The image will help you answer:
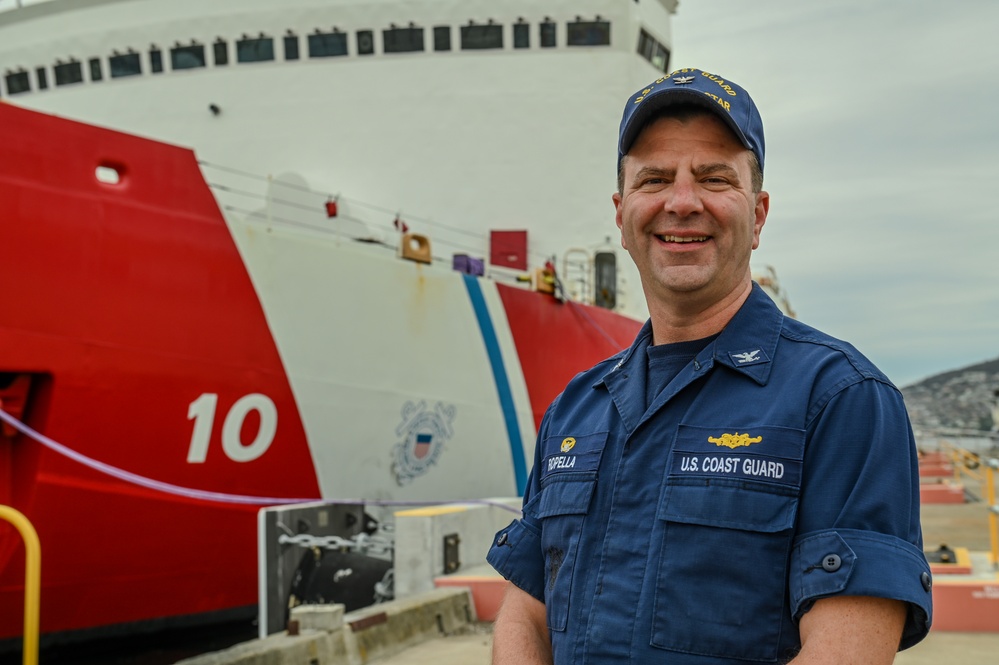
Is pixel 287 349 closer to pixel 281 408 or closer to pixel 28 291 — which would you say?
pixel 281 408

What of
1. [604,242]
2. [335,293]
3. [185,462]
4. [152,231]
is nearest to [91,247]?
[152,231]

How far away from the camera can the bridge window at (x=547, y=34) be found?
1137cm

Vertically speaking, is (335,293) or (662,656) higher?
(335,293)

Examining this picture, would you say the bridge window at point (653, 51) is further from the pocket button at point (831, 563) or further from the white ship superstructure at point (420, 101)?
the pocket button at point (831, 563)

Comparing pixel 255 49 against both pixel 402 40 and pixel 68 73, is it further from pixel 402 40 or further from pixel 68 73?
pixel 68 73

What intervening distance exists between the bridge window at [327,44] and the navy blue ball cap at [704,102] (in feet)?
33.9

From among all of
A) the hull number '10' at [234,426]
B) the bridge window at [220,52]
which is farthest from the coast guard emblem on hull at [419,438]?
the bridge window at [220,52]

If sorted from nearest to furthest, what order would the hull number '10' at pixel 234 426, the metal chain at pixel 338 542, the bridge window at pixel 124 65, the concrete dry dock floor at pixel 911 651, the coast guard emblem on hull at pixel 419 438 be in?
the concrete dry dock floor at pixel 911 651 → the metal chain at pixel 338 542 → the hull number '10' at pixel 234 426 → the coast guard emblem on hull at pixel 419 438 → the bridge window at pixel 124 65

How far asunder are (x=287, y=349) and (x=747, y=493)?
6.06m

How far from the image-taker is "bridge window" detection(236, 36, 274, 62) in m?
11.3

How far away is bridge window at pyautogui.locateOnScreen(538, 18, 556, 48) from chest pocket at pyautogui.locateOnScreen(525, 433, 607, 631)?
1035 cm

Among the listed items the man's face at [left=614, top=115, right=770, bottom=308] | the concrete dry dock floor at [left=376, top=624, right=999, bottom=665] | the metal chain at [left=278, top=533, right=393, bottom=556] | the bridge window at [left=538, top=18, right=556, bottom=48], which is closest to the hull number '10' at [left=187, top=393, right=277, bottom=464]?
the metal chain at [left=278, top=533, right=393, bottom=556]

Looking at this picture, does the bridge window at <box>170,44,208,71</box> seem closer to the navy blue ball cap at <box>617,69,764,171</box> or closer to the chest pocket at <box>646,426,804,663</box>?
the navy blue ball cap at <box>617,69,764,171</box>

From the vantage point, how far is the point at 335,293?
7535 mm
